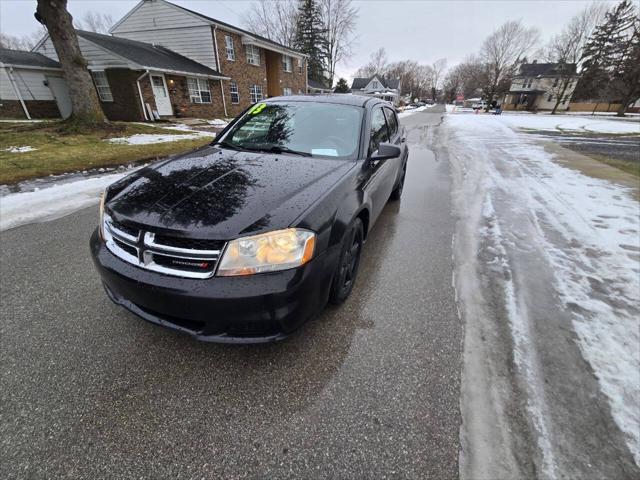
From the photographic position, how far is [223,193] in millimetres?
1975

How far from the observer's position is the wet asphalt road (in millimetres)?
1485

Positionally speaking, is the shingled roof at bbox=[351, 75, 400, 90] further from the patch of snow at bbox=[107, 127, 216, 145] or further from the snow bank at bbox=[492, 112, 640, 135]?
the patch of snow at bbox=[107, 127, 216, 145]

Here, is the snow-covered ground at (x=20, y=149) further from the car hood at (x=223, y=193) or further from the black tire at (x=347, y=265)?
the black tire at (x=347, y=265)

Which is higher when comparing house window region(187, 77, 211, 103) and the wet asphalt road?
house window region(187, 77, 211, 103)

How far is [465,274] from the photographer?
313 centimetres

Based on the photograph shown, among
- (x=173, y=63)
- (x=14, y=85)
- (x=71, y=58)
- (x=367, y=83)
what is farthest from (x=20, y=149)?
(x=367, y=83)

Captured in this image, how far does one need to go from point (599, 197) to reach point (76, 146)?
1279cm

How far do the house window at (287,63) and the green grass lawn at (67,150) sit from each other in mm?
19731

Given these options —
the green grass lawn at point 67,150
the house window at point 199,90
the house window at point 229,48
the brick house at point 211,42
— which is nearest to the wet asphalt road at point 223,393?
the green grass lawn at point 67,150

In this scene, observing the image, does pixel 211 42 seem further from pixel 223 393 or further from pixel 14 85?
pixel 223 393

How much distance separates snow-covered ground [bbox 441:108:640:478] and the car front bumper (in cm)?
138

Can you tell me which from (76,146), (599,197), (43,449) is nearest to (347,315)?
(43,449)

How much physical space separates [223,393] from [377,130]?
2965 mm

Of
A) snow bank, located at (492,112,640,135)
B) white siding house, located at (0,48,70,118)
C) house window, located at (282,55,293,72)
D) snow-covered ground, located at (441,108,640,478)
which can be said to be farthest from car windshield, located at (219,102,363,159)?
house window, located at (282,55,293,72)
